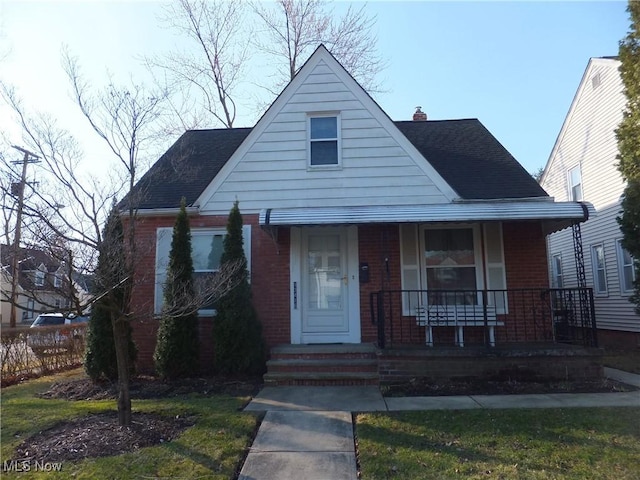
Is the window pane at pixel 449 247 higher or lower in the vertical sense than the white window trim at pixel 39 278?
higher

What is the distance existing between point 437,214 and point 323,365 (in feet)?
10.8

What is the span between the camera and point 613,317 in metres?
14.2

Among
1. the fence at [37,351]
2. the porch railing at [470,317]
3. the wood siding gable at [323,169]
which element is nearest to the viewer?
the porch railing at [470,317]

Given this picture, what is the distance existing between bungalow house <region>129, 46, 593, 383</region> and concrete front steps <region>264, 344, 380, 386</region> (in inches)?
10.2

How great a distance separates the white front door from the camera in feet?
29.6

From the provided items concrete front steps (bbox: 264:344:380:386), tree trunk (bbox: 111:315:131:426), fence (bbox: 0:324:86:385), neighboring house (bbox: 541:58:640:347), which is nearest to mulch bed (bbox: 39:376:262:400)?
concrete front steps (bbox: 264:344:380:386)

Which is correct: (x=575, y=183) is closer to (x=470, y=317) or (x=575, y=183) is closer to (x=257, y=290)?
(x=470, y=317)

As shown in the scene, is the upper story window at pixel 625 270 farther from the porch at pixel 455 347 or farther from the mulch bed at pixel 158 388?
the mulch bed at pixel 158 388

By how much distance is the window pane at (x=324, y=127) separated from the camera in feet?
31.5

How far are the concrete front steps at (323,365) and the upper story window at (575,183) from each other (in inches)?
463

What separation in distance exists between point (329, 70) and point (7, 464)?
8.33m

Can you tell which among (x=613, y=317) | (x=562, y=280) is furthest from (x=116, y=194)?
(x=562, y=280)

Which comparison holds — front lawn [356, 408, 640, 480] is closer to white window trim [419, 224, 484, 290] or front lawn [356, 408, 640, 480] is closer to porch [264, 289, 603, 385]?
porch [264, 289, 603, 385]

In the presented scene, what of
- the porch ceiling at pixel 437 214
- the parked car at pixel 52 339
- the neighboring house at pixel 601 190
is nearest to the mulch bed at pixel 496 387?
the porch ceiling at pixel 437 214
